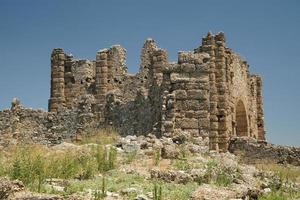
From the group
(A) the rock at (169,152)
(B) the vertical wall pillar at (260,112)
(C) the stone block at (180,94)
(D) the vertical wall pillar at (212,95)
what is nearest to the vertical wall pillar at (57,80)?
(B) the vertical wall pillar at (260,112)

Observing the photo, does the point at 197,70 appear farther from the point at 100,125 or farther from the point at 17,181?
the point at 17,181

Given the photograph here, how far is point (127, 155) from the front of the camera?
12.3 meters

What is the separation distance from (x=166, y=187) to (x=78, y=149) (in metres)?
3.51

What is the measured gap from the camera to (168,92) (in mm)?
16516

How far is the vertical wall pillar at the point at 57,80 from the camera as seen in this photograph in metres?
28.2

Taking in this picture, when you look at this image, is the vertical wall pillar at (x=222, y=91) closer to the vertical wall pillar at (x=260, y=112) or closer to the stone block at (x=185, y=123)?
the stone block at (x=185, y=123)

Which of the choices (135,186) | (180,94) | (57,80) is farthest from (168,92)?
(57,80)

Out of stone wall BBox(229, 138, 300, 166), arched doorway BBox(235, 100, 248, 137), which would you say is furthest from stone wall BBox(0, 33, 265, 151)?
stone wall BBox(229, 138, 300, 166)

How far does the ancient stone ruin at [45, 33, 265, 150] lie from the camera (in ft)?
53.6

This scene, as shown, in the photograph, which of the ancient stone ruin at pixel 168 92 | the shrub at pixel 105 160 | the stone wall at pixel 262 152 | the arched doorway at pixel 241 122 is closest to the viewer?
the shrub at pixel 105 160

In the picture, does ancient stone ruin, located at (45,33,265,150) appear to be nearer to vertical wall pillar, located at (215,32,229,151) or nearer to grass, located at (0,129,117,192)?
vertical wall pillar, located at (215,32,229,151)

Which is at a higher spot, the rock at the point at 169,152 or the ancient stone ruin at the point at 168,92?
the ancient stone ruin at the point at 168,92

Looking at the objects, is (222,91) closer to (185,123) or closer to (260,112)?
(185,123)

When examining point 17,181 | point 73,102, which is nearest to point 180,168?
point 17,181
